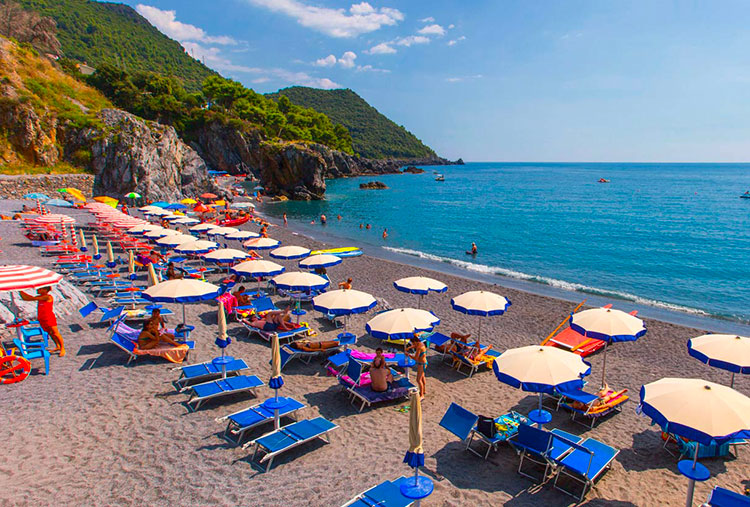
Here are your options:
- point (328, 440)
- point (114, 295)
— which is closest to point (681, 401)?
point (328, 440)

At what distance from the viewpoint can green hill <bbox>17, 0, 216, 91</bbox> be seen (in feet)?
431

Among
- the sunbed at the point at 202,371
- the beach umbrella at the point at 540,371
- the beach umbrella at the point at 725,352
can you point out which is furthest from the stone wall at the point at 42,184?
the beach umbrella at the point at 725,352

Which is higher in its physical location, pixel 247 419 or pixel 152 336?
pixel 152 336

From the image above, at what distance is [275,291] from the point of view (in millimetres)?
18719

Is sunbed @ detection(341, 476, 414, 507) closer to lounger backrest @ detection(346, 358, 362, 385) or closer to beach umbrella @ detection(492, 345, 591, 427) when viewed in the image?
beach umbrella @ detection(492, 345, 591, 427)

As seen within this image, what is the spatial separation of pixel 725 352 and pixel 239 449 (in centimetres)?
1006

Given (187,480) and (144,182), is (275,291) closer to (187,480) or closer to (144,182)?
(187,480)

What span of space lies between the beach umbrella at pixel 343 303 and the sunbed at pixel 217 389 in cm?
263

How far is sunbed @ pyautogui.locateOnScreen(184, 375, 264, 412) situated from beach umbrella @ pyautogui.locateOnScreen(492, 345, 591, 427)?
525cm

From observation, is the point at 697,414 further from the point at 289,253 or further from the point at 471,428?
the point at 289,253

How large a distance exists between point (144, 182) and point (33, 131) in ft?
31.7

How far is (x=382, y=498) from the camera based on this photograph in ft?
19.5

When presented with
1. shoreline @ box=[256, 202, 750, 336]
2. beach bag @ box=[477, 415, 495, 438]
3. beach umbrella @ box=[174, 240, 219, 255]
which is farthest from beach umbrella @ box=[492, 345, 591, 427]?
beach umbrella @ box=[174, 240, 219, 255]

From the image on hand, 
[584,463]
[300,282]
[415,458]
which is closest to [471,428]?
[584,463]
